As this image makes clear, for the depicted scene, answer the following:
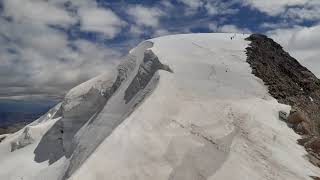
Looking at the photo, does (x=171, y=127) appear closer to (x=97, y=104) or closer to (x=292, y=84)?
(x=292, y=84)

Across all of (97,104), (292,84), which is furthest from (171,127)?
(97,104)

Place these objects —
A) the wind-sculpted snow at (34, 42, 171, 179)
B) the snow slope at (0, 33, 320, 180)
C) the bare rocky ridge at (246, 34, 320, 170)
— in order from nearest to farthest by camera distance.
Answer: the snow slope at (0, 33, 320, 180) < the bare rocky ridge at (246, 34, 320, 170) < the wind-sculpted snow at (34, 42, 171, 179)

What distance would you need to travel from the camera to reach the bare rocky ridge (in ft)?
77.8

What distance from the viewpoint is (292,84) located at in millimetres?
31016

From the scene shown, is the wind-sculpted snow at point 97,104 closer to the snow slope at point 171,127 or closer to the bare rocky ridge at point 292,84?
the snow slope at point 171,127

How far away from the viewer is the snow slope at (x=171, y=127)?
63.1ft

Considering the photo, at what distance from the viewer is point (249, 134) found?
2209 cm

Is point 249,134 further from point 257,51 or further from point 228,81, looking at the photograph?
point 257,51

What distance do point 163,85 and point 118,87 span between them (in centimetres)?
845

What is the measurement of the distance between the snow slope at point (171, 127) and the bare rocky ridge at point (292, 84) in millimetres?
740

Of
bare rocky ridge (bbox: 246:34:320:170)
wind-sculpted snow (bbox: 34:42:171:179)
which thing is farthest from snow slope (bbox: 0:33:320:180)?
bare rocky ridge (bbox: 246:34:320:170)

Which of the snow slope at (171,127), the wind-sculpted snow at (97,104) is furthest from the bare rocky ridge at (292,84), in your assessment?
the wind-sculpted snow at (97,104)

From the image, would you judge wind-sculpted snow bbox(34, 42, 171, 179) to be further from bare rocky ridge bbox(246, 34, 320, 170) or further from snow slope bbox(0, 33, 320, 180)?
bare rocky ridge bbox(246, 34, 320, 170)

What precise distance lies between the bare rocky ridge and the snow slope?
2.43 ft
